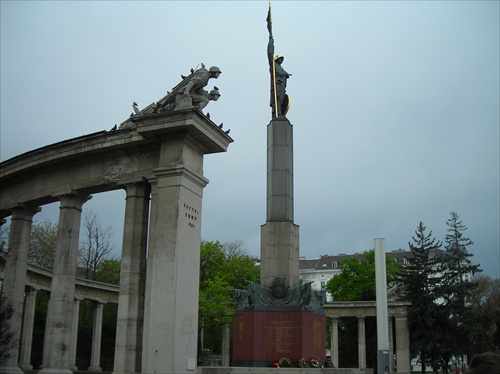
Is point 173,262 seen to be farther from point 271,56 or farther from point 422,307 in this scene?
point 422,307

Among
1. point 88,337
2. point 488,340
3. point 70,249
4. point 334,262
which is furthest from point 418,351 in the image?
point 334,262

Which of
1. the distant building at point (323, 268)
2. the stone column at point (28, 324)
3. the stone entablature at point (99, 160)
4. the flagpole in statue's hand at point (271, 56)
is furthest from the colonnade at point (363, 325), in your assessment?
the distant building at point (323, 268)

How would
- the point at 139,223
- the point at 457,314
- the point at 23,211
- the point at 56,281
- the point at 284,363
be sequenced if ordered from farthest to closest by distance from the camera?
the point at 457,314 < the point at 284,363 < the point at 23,211 < the point at 56,281 < the point at 139,223

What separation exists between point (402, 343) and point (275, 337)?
2600 cm

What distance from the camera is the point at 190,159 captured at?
16.5 m

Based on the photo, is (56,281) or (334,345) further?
(334,345)

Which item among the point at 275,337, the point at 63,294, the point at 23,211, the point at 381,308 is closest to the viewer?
the point at 381,308

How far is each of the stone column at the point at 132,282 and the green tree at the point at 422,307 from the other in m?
31.8

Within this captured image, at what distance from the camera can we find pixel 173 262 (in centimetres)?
1500

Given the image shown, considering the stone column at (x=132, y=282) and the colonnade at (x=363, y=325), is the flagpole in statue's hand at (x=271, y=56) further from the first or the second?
the colonnade at (x=363, y=325)

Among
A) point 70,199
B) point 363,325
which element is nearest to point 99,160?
point 70,199

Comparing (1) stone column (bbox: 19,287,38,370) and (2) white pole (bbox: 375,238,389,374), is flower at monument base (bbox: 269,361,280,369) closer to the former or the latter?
(2) white pole (bbox: 375,238,389,374)

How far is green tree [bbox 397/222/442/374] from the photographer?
42.7 meters

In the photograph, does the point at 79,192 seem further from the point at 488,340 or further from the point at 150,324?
the point at 488,340
